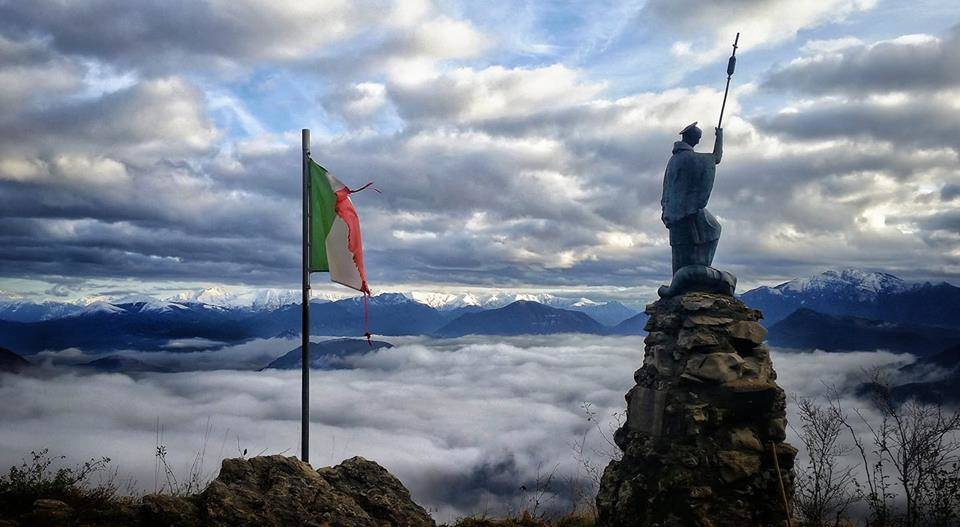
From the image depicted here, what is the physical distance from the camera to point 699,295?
1798 centimetres

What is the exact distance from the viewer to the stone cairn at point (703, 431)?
1516cm

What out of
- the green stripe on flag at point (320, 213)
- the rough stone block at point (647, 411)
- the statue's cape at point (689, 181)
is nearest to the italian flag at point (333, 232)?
the green stripe on flag at point (320, 213)

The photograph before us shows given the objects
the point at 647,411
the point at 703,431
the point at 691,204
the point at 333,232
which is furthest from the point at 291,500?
the point at 691,204

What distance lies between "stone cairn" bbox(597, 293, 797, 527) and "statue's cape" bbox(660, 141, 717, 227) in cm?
288

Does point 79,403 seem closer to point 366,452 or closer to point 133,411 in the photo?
point 133,411

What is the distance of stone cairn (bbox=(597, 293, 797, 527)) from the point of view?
49.7ft

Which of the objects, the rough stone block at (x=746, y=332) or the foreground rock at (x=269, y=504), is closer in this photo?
the foreground rock at (x=269, y=504)

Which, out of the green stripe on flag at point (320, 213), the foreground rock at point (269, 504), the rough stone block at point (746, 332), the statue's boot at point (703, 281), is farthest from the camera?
the statue's boot at point (703, 281)

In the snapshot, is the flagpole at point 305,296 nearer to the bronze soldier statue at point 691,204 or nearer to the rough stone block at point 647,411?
the rough stone block at point 647,411

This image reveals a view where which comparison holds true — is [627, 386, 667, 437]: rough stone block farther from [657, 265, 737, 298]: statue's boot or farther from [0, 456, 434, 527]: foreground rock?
[0, 456, 434, 527]: foreground rock

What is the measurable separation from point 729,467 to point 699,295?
5.05 meters

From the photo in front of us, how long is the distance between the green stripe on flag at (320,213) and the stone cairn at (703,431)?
1024 centimetres

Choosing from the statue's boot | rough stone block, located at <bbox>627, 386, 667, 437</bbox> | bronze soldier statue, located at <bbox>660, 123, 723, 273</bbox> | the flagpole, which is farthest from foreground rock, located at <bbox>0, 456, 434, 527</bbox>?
bronze soldier statue, located at <bbox>660, 123, 723, 273</bbox>

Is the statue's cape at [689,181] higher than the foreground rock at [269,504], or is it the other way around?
the statue's cape at [689,181]
